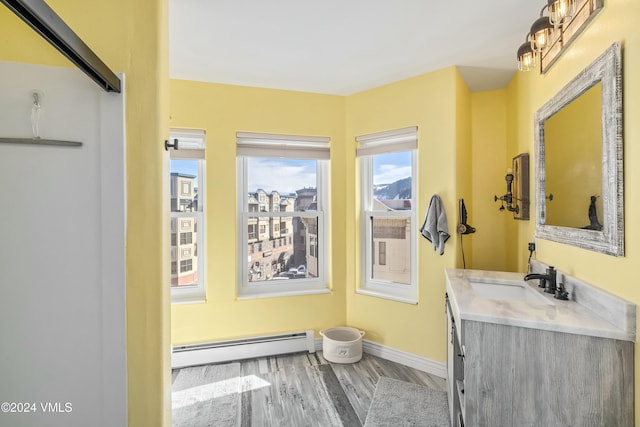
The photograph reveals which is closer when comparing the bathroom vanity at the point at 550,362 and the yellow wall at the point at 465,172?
the bathroom vanity at the point at 550,362

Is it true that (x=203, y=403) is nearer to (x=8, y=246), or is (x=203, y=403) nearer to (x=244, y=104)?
(x=8, y=246)

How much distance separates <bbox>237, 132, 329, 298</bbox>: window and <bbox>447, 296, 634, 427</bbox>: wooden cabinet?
176 cm

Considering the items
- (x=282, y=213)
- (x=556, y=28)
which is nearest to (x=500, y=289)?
(x=556, y=28)

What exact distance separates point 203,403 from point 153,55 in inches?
83.5

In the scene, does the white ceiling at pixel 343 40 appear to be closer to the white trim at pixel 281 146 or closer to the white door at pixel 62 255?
the white trim at pixel 281 146

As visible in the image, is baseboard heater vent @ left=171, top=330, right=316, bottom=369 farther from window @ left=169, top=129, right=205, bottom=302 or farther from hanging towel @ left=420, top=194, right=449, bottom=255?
hanging towel @ left=420, top=194, right=449, bottom=255

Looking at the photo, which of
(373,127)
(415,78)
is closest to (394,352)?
(373,127)

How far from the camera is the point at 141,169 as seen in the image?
4.30ft

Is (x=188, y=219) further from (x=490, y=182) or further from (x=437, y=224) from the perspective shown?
(x=490, y=182)

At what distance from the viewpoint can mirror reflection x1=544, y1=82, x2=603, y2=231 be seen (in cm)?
127

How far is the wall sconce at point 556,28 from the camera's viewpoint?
1.27 metres

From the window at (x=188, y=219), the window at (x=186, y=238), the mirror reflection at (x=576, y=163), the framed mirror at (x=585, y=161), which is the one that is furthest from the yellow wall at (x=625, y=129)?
the window at (x=186, y=238)

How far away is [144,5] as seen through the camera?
4.29 feet

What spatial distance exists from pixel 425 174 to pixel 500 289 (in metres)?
1.02
